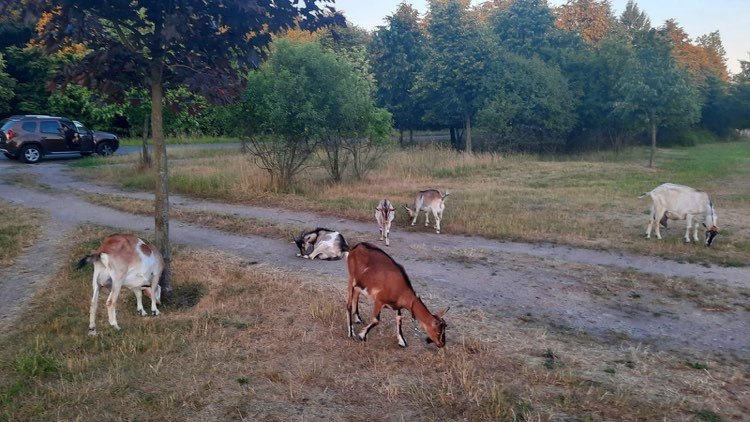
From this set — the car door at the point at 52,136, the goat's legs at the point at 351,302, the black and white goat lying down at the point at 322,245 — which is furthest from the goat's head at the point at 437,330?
the car door at the point at 52,136

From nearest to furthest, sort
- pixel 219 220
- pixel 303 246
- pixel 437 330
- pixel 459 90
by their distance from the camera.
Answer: pixel 437 330, pixel 303 246, pixel 219 220, pixel 459 90

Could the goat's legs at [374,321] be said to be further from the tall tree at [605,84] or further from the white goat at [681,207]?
the tall tree at [605,84]

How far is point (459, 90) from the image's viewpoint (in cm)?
3388

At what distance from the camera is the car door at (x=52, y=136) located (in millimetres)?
25641

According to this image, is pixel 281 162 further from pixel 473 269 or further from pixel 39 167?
pixel 39 167

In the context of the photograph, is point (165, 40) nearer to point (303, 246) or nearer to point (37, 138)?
point (303, 246)

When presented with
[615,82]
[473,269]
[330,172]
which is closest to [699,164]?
[615,82]

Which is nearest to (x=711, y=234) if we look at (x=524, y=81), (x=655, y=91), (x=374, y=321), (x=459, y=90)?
(x=374, y=321)

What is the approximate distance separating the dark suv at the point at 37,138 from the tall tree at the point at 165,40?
65.6ft

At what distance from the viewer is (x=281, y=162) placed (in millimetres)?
18609

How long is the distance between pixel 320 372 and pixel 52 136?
24637 millimetres

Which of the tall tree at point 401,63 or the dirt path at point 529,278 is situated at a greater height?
the tall tree at point 401,63

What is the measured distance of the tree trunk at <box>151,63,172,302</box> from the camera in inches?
316

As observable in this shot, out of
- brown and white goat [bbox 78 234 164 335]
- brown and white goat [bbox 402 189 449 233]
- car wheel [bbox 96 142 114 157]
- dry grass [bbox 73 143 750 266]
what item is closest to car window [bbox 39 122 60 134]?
car wheel [bbox 96 142 114 157]
